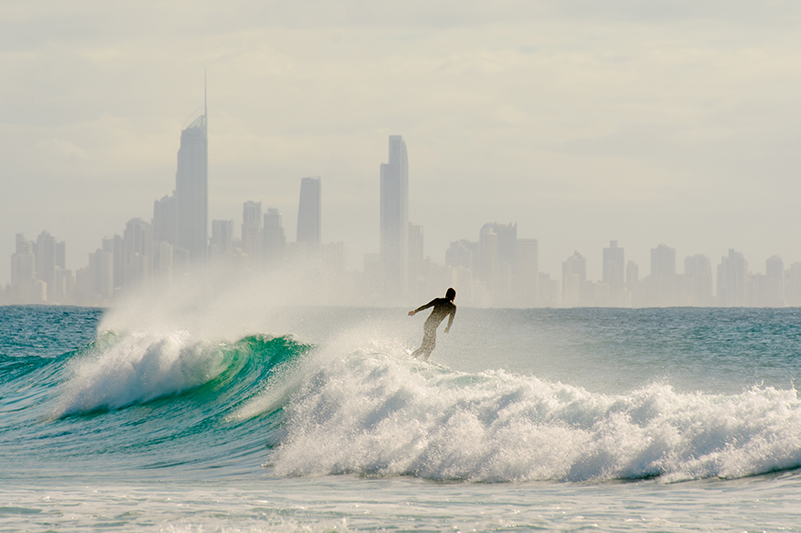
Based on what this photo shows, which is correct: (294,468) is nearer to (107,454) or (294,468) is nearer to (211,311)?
(107,454)

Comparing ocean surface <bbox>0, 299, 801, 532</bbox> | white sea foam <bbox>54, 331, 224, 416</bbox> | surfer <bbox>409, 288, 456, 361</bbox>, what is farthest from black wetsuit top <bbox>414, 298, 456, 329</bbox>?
white sea foam <bbox>54, 331, 224, 416</bbox>

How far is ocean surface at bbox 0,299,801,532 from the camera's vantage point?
5.96 metres

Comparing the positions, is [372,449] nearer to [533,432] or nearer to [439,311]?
[533,432]

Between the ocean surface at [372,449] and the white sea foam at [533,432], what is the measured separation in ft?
0.07

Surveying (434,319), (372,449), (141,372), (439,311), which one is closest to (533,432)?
(372,449)

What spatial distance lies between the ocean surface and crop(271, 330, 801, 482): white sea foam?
2 cm

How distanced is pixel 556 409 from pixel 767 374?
1599 centimetres

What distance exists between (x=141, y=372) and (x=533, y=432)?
1162cm

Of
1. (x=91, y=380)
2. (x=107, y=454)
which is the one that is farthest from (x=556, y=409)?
(x=91, y=380)

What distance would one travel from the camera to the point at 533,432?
A: 827 centimetres

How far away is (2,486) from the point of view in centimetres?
808

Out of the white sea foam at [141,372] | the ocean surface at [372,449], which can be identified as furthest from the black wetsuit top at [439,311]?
the white sea foam at [141,372]

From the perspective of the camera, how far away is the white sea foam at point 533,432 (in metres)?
7.33

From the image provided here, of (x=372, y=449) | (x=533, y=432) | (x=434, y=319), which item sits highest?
(x=434, y=319)
